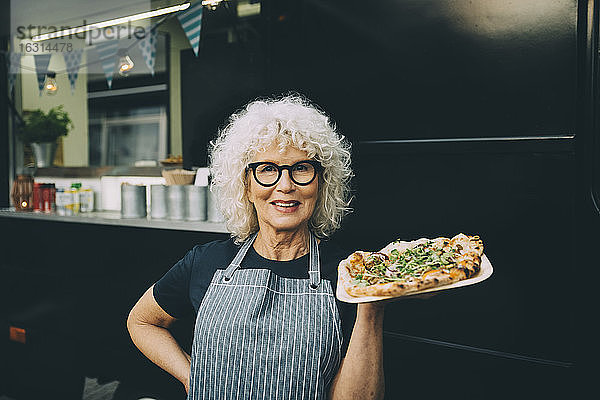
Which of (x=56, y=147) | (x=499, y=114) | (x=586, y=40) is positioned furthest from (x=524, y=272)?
(x=56, y=147)

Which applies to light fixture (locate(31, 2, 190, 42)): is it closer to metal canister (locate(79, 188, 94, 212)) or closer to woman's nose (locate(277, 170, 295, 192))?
metal canister (locate(79, 188, 94, 212))

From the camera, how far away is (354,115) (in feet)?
7.77

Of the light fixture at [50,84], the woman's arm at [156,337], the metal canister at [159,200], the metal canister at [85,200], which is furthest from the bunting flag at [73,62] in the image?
the woman's arm at [156,337]

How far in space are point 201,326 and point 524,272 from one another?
47.1 inches

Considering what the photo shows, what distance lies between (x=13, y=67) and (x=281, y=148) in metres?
3.74

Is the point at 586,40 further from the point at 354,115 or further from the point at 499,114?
the point at 354,115

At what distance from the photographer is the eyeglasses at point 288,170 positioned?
181cm

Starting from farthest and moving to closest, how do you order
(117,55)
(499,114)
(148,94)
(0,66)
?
(148,94) < (0,66) < (117,55) < (499,114)

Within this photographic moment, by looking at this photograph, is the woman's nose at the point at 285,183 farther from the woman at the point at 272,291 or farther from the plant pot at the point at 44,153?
the plant pot at the point at 44,153

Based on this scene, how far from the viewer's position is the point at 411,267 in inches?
64.3

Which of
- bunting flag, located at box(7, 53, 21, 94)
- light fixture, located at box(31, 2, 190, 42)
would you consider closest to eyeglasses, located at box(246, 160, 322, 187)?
light fixture, located at box(31, 2, 190, 42)

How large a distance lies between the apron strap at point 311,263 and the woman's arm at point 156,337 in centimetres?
34

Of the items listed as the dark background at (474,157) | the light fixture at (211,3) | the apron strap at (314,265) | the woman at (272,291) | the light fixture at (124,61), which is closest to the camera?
the woman at (272,291)

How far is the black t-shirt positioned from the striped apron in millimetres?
60
